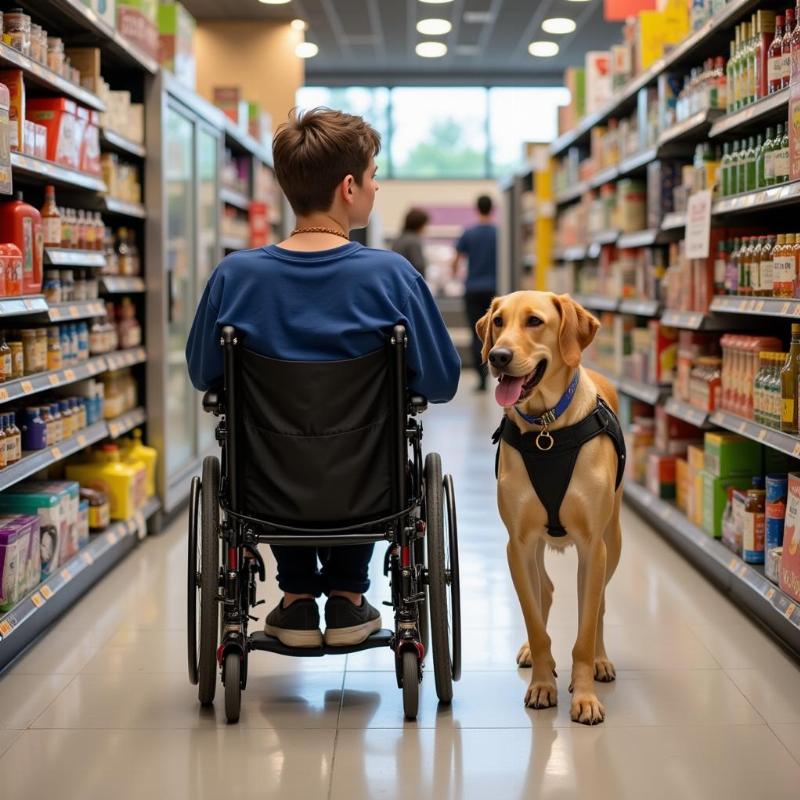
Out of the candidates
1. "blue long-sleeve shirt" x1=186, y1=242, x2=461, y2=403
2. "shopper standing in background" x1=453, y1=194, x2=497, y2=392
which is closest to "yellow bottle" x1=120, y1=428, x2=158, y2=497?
"blue long-sleeve shirt" x1=186, y1=242, x2=461, y2=403

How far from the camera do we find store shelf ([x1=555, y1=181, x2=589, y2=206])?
27.5ft

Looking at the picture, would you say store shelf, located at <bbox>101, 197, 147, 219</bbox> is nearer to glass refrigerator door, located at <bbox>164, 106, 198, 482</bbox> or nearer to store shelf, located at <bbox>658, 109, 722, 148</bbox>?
glass refrigerator door, located at <bbox>164, 106, 198, 482</bbox>

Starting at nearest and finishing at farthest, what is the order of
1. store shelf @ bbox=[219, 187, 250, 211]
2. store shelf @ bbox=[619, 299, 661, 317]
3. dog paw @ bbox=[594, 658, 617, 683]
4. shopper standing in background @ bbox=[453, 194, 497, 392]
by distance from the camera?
1. dog paw @ bbox=[594, 658, 617, 683]
2. store shelf @ bbox=[619, 299, 661, 317]
3. store shelf @ bbox=[219, 187, 250, 211]
4. shopper standing in background @ bbox=[453, 194, 497, 392]

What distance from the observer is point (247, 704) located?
10.4ft

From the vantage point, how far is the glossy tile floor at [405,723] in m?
2.64

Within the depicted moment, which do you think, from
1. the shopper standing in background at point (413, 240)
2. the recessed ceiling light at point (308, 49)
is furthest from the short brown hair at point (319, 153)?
the recessed ceiling light at point (308, 49)

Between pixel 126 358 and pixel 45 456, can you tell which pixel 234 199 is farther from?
pixel 45 456

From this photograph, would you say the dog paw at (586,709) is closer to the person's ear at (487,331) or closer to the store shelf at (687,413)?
the person's ear at (487,331)

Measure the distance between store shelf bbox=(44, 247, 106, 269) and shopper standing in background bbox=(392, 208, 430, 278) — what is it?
276 inches

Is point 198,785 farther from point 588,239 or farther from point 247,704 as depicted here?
point 588,239

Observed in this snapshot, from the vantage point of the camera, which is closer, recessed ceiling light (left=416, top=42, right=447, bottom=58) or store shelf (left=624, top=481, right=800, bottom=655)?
store shelf (left=624, top=481, right=800, bottom=655)

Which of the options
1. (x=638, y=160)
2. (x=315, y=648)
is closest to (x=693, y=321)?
(x=638, y=160)

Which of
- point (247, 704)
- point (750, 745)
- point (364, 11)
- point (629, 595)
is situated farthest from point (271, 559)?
point (364, 11)

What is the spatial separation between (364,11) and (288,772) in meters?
11.6
